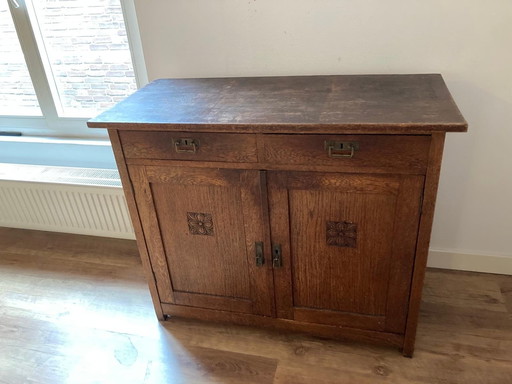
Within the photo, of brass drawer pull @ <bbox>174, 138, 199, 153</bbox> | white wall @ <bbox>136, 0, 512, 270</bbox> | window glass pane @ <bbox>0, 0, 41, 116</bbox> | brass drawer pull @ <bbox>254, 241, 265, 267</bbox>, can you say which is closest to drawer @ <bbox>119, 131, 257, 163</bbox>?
brass drawer pull @ <bbox>174, 138, 199, 153</bbox>

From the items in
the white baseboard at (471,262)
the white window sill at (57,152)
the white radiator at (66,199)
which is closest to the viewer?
the white baseboard at (471,262)

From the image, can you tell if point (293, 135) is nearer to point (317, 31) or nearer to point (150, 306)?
point (317, 31)

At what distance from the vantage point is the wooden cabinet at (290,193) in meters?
1.19

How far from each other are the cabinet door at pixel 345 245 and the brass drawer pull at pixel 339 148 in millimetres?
74

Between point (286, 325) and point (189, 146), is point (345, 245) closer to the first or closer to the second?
point (286, 325)

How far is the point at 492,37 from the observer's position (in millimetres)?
1465

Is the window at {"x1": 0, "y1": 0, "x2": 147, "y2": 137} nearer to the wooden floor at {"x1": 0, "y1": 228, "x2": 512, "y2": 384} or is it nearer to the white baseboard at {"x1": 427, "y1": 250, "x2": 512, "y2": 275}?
the wooden floor at {"x1": 0, "y1": 228, "x2": 512, "y2": 384}

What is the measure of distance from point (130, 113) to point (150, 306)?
0.90 meters

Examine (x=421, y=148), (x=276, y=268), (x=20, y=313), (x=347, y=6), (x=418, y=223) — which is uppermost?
(x=347, y=6)

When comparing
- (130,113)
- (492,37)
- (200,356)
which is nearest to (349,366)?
(200,356)

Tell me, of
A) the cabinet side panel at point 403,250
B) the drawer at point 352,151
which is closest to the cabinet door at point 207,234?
the drawer at point 352,151

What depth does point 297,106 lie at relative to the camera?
1.31 m

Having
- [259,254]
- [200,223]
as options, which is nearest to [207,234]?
Result: [200,223]

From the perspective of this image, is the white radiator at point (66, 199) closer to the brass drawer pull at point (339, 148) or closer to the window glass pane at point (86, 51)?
the window glass pane at point (86, 51)
